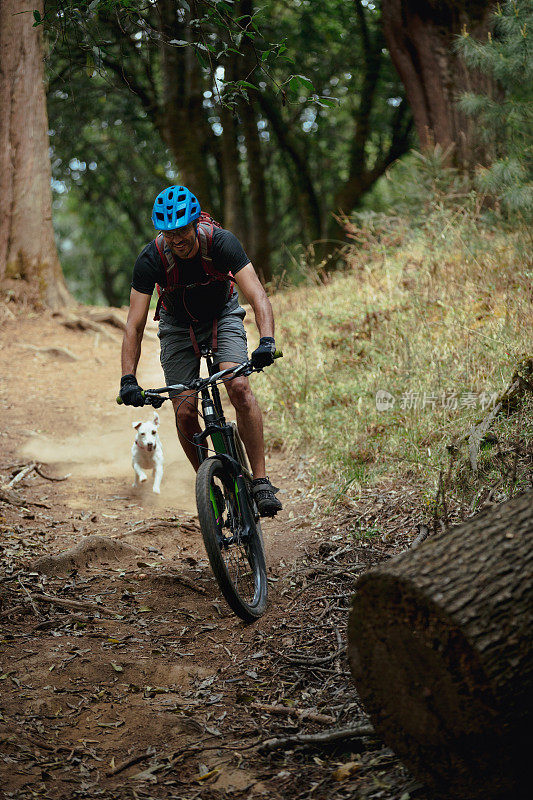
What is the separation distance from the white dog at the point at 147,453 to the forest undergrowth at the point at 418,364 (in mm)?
1394

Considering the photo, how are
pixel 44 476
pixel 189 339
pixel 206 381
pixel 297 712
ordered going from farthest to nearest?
pixel 44 476
pixel 189 339
pixel 206 381
pixel 297 712

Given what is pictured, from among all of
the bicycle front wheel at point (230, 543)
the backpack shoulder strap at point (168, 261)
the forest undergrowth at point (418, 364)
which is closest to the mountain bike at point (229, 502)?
the bicycle front wheel at point (230, 543)

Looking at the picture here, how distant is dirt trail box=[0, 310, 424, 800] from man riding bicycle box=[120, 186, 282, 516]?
2.86 ft

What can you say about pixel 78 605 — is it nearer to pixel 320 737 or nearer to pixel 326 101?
pixel 320 737

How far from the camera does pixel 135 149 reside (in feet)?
65.5

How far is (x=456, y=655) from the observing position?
7.39ft

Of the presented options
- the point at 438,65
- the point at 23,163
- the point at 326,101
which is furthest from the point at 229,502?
the point at 438,65

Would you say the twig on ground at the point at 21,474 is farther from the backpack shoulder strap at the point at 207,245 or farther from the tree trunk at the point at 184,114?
the tree trunk at the point at 184,114

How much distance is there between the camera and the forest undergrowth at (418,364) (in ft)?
16.4

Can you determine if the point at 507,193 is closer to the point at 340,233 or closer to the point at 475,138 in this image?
the point at 475,138

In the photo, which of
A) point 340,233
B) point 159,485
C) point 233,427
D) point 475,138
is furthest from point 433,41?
point 233,427

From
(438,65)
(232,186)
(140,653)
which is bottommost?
(140,653)

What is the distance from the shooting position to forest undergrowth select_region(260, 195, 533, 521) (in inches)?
197

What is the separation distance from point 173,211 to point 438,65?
905 centimetres
